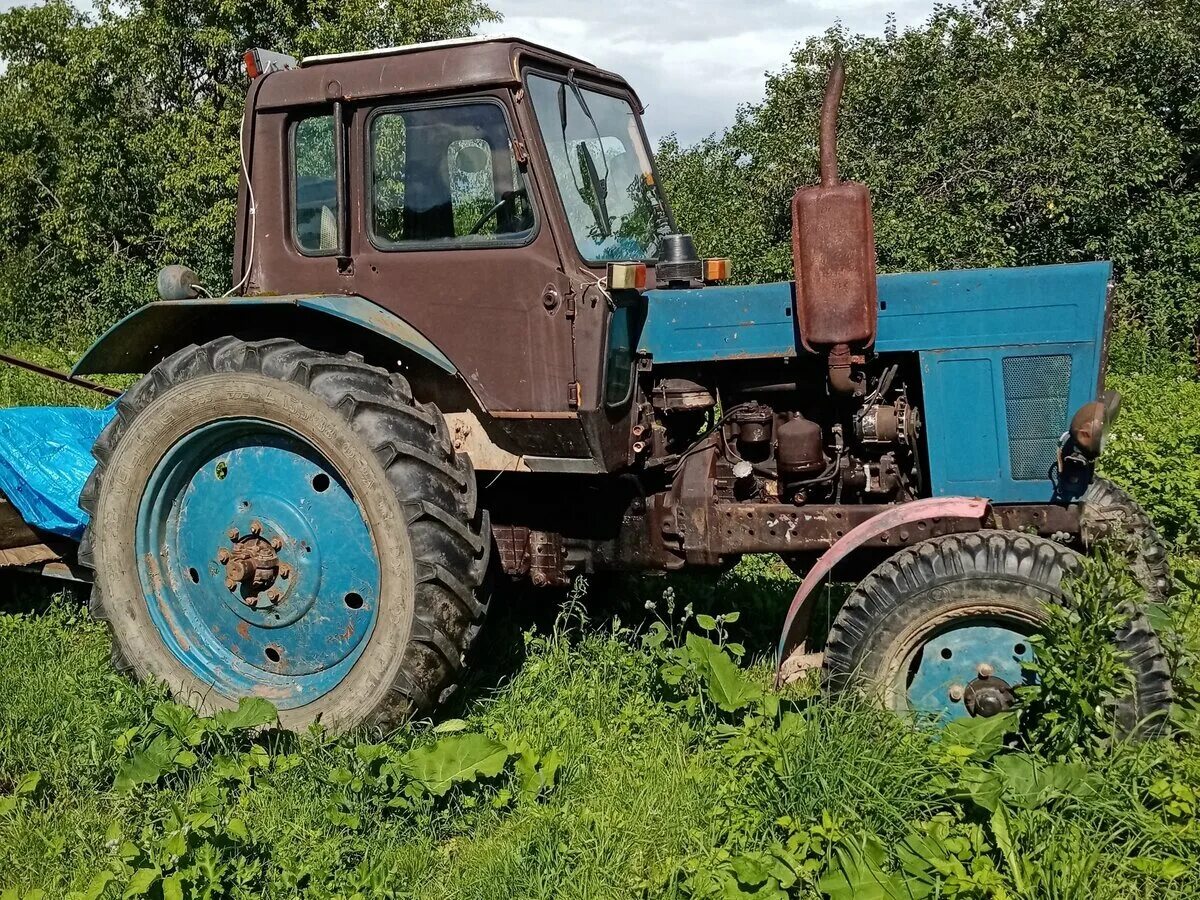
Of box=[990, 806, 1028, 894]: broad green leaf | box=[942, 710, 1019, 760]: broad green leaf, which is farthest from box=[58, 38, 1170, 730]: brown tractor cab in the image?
box=[990, 806, 1028, 894]: broad green leaf

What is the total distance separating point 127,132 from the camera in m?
20.6

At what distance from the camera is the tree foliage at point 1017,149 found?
1412 cm

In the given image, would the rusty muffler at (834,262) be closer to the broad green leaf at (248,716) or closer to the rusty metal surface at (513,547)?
the rusty metal surface at (513,547)

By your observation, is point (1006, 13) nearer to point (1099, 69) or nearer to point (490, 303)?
point (1099, 69)

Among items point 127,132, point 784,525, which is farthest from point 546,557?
point 127,132

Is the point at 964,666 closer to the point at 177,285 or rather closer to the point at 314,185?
the point at 314,185

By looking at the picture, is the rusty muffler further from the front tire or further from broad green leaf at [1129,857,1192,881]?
broad green leaf at [1129,857,1192,881]

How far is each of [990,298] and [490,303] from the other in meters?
1.86

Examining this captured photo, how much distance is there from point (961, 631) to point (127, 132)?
20646mm

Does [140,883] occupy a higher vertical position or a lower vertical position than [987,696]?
lower

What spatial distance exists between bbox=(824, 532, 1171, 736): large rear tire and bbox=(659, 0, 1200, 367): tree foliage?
1089cm

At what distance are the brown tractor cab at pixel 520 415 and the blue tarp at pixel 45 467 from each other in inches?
21.0

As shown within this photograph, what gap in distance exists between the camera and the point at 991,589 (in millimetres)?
3611

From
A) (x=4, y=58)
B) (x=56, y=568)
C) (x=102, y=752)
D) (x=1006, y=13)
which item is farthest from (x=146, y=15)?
(x=102, y=752)
